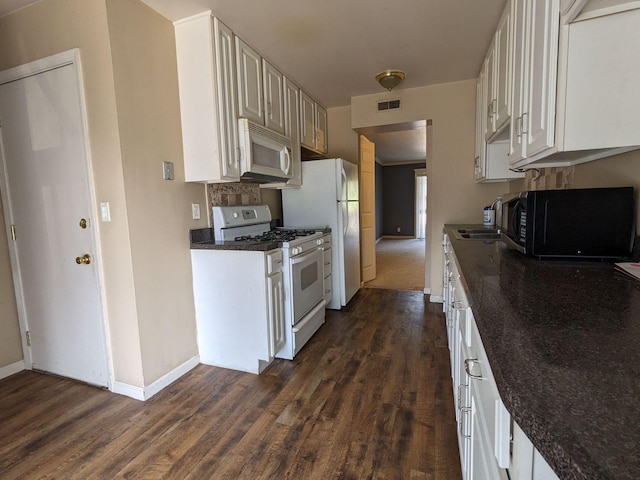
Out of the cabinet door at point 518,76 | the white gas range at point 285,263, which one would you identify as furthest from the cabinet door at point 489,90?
the white gas range at point 285,263

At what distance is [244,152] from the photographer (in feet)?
7.59

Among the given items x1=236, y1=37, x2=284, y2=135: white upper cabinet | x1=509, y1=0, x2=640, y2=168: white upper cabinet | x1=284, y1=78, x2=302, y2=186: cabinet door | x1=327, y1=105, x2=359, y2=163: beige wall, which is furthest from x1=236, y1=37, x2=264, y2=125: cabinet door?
x1=509, y1=0, x2=640, y2=168: white upper cabinet

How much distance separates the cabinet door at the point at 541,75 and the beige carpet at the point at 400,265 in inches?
120

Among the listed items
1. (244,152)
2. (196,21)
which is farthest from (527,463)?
(196,21)

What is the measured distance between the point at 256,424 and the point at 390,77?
9.64ft

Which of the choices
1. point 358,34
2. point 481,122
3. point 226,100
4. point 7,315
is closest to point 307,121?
point 358,34

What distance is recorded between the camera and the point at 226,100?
85.4 inches

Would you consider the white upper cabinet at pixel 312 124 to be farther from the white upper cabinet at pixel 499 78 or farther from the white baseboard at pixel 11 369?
the white baseboard at pixel 11 369

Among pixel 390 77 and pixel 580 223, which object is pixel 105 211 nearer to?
pixel 580 223

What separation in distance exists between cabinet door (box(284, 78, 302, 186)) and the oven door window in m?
0.83

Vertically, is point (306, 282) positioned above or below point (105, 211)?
below

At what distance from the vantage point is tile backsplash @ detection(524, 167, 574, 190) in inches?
72.4

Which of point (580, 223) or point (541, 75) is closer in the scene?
point (541, 75)

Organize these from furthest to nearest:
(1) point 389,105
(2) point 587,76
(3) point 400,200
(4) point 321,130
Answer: (3) point 400,200 → (4) point 321,130 → (1) point 389,105 → (2) point 587,76
